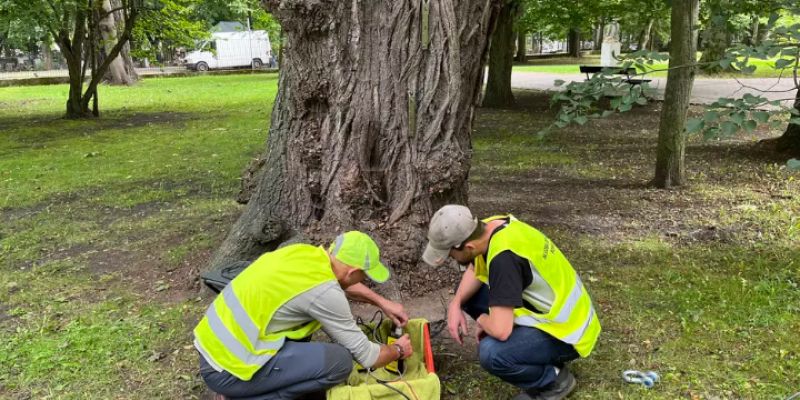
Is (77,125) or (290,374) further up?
(77,125)

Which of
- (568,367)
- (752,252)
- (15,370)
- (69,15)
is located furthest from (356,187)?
(69,15)

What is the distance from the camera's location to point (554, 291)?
2.75 m

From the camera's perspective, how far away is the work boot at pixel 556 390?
296cm

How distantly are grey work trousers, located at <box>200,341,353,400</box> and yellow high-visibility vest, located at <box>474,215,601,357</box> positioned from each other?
2.61 feet

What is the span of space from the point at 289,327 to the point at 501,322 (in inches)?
35.8

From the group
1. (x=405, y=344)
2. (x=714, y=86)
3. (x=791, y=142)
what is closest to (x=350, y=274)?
(x=405, y=344)

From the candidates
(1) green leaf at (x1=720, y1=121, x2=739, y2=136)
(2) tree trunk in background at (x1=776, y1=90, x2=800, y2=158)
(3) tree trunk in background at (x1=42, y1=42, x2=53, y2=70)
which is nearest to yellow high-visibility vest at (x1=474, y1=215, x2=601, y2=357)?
(1) green leaf at (x1=720, y1=121, x2=739, y2=136)

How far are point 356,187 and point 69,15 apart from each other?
12234 millimetres

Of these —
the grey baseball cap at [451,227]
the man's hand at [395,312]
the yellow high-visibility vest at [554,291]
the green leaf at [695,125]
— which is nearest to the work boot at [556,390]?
the yellow high-visibility vest at [554,291]

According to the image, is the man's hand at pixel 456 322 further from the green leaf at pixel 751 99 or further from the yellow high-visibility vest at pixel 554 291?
the green leaf at pixel 751 99

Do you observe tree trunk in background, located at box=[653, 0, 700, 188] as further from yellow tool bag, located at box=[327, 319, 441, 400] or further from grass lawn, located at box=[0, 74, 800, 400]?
yellow tool bag, located at box=[327, 319, 441, 400]

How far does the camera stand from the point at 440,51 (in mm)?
3842

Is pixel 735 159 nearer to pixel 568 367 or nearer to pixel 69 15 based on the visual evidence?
pixel 568 367

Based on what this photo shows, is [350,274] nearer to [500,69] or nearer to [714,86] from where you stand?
[500,69]
